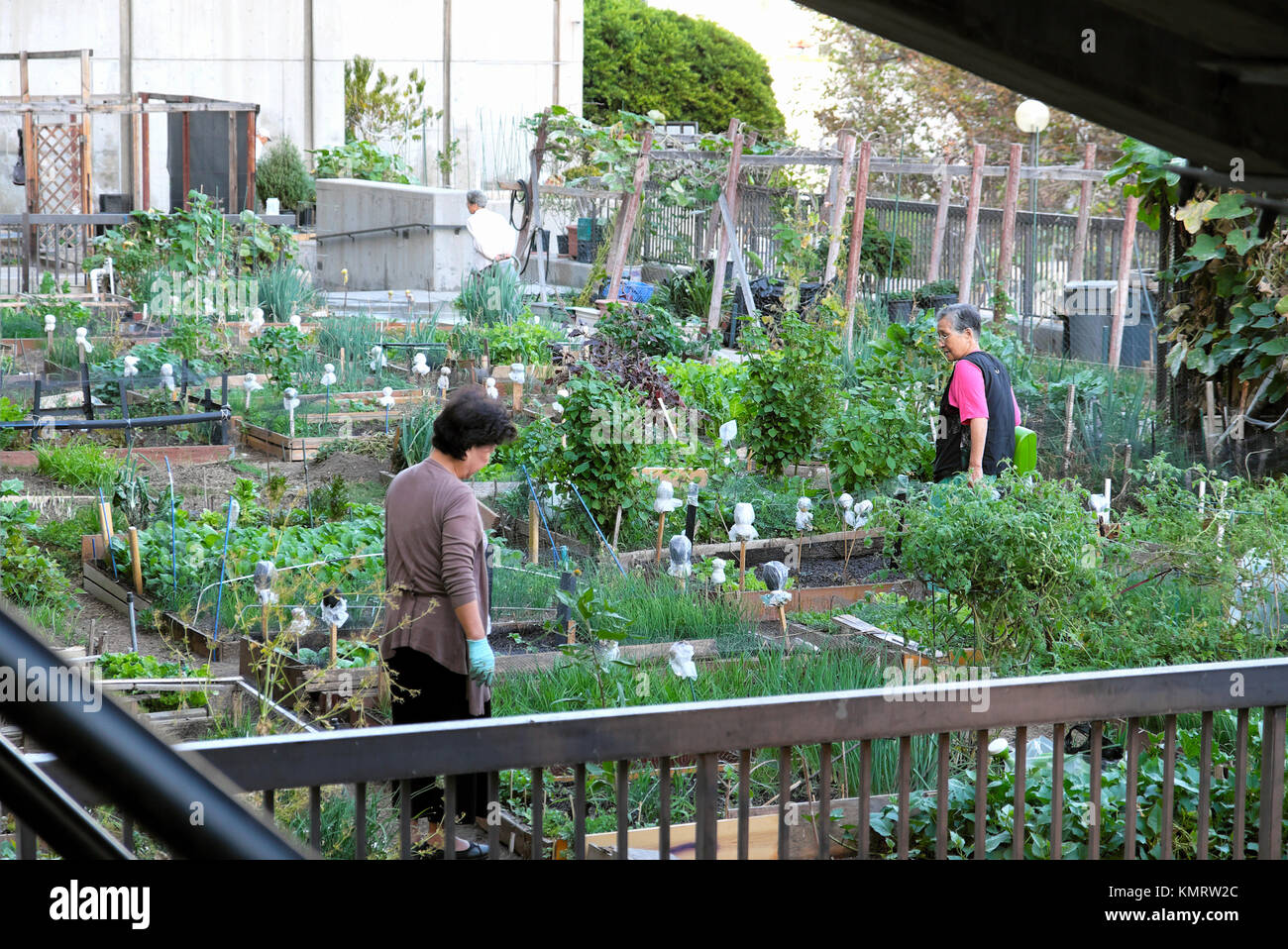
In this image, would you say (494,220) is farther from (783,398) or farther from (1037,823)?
(1037,823)

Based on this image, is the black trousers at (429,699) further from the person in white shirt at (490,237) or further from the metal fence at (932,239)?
the metal fence at (932,239)

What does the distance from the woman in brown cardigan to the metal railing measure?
172 centimetres

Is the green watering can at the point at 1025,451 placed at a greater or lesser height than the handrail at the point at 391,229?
lesser

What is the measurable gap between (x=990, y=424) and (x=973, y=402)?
0.65ft

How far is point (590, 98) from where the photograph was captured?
35438mm

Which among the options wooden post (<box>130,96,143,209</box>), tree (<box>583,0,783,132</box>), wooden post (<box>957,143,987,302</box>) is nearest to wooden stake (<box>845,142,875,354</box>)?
wooden post (<box>957,143,987,302</box>)

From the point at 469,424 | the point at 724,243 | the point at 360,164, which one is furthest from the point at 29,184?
the point at 469,424

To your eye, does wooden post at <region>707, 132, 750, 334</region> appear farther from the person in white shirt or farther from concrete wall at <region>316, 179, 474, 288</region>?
concrete wall at <region>316, 179, 474, 288</region>

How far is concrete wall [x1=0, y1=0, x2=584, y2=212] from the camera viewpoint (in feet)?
81.7

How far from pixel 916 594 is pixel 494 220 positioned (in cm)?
921

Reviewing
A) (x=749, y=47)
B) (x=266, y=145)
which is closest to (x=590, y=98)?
(x=749, y=47)

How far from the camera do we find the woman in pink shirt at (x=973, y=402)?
627 cm

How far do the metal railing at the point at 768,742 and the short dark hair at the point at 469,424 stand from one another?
187 cm
